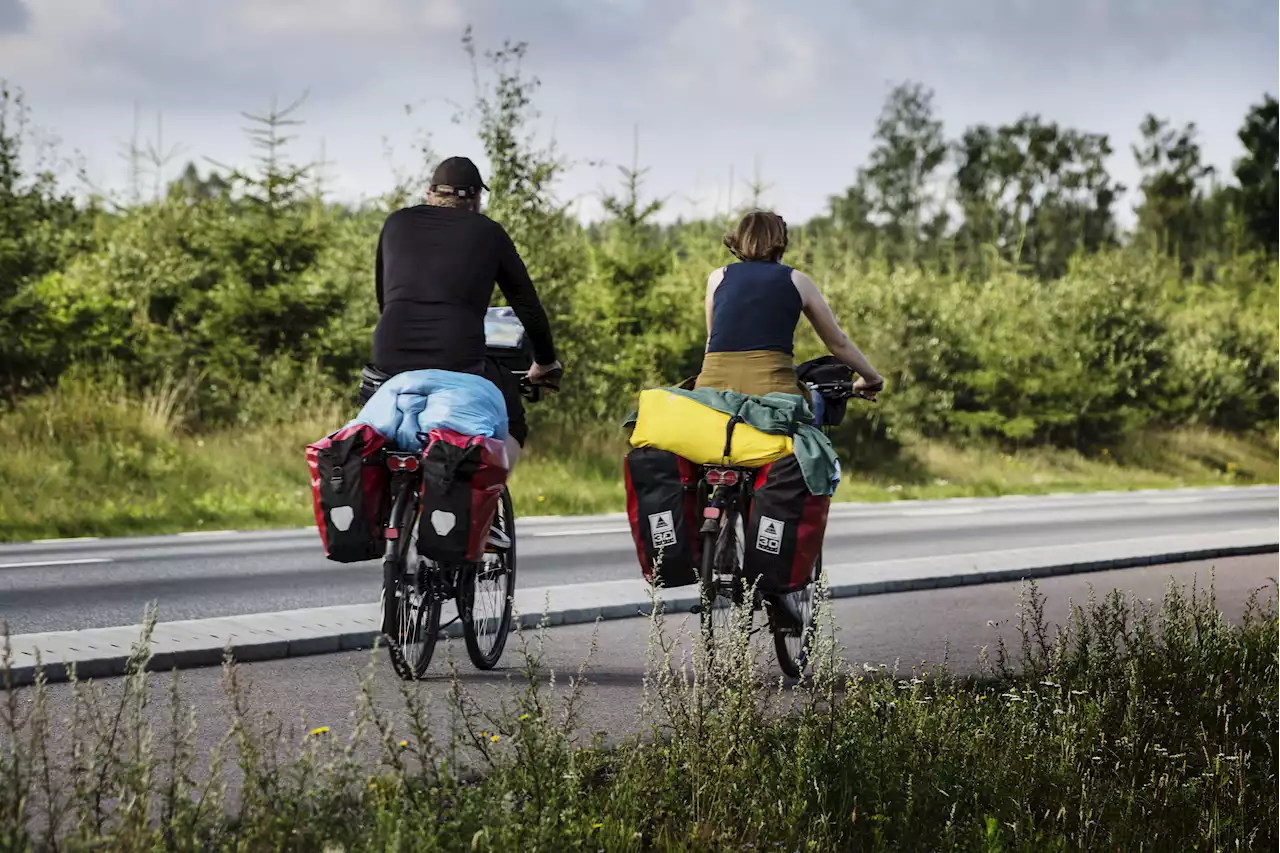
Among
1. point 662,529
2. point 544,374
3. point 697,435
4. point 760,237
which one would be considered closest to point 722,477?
point 697,435

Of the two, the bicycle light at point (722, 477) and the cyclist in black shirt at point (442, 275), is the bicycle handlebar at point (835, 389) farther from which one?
the cyclist in black shirt at point (442, 275)

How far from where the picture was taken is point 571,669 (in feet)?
22.4

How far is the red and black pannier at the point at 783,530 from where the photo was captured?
5812 mm

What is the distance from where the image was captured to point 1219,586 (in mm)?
11133

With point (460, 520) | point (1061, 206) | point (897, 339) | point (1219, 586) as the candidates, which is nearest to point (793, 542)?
point (460, 520)

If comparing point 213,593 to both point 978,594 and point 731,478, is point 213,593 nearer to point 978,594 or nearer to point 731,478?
point 731,478

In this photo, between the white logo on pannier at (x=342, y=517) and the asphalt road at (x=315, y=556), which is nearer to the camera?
the white logo on pannier at (x=342, y=517)

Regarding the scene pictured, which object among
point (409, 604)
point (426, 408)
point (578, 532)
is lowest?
point (578, 532)

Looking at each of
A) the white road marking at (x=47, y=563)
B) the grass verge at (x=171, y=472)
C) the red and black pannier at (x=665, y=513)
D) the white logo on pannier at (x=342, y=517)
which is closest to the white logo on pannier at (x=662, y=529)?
the red and black pannier at (x=665, y=513)

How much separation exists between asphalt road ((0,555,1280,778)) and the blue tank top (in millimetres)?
1318

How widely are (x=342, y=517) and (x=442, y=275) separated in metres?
1.08

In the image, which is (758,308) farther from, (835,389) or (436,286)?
(436,286)

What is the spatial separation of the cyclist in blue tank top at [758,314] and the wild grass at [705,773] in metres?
1.37

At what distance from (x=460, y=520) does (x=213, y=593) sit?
4.41 m
